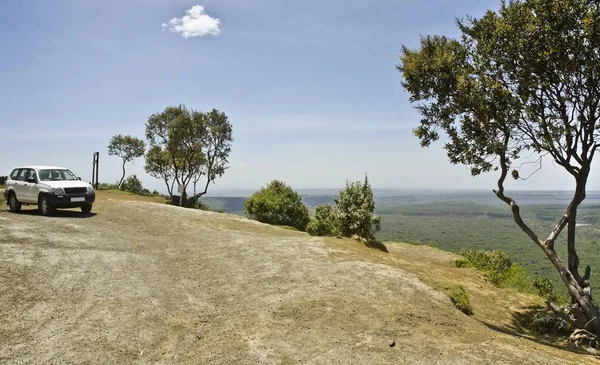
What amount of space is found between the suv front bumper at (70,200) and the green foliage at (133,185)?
3073 centimetres

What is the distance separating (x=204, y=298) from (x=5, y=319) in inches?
172

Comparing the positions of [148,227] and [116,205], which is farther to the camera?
[116,205]

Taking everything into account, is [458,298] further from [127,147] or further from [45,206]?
[127,147]

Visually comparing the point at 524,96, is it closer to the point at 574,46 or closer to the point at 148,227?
the point at 574,46

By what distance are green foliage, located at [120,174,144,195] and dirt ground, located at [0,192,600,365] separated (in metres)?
35.8

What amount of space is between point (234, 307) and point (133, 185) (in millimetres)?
46902

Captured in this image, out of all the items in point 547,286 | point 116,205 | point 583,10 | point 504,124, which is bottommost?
point 547,286

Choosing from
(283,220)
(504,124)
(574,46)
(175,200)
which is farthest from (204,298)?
(175,200)

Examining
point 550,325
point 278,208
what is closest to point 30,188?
point 278,208

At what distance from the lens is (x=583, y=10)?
1099 cm

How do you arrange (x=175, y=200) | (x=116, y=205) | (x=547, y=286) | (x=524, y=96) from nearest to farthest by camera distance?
(x=524, y=96) < (x=547, y=286) < (x=116, y=205) < (x=175, y=200)

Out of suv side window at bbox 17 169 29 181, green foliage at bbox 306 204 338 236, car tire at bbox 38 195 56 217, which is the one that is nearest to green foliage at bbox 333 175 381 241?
green foliage at bbox 306 204 338 236

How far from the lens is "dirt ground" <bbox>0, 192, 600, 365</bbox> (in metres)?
7.67

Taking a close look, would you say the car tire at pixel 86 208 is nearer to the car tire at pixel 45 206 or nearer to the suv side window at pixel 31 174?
the car tire at pixel 45 206
